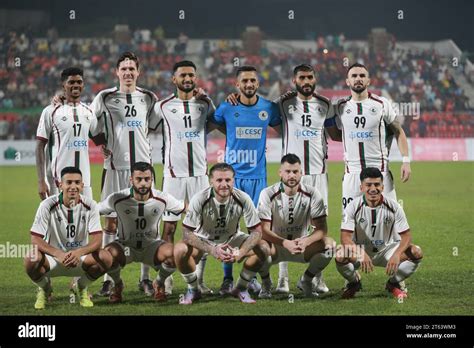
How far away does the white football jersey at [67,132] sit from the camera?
6.24m

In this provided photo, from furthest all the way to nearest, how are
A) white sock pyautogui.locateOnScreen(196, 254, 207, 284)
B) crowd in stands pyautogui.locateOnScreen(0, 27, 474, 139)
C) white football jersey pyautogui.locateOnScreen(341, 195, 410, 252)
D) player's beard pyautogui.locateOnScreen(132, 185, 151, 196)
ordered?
crowd in stands pyautogui.locateOnScreen(0, 27, 474, 139)
white sock pyautogui.locateOnScreen(196, 254, 207, 284)
white football jersey pyautogui.locateOnScreen(341, 195, 410, 252)
player's beard pyautogui.locateOnScreen(132, 185, 151, 196)

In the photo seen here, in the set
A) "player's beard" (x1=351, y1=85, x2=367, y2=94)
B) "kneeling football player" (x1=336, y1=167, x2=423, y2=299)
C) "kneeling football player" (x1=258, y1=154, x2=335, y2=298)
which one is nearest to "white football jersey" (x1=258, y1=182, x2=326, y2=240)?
"kneeling football player" (x1=258, y1=154, x2=335, y2=298)

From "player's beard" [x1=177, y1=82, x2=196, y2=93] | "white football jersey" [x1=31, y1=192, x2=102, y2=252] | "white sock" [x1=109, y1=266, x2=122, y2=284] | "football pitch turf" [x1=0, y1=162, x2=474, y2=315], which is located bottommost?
"football pitch turf" [x1=0, y1=162, x2=474, y2=315]

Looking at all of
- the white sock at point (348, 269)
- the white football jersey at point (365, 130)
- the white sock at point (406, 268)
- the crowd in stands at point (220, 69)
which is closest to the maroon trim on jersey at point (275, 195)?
the white sock at point (348, 269)

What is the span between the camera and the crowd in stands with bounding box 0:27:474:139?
2120cm

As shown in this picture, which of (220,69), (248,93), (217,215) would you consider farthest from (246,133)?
(220,69)

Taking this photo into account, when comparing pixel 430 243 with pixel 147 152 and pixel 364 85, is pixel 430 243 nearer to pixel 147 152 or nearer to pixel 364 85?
pixel 364 85

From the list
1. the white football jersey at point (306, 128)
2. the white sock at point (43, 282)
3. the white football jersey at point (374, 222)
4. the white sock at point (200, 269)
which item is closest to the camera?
the white sock at point (43, 282)

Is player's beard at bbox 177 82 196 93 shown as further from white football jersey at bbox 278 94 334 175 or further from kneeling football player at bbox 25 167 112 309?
kneeling football player at bbox 25 167 112 309

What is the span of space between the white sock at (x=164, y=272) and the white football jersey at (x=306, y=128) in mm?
1399

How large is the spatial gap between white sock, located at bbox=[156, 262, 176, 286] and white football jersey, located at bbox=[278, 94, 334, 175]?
1.40 metres

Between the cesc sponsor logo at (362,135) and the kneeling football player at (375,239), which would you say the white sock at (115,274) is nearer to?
the kneeling football player at (375,239)
